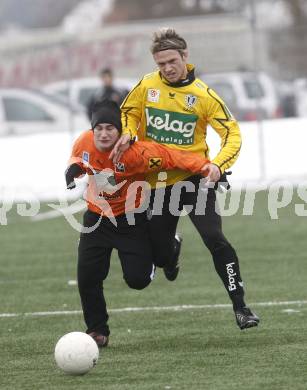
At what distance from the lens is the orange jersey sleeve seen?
26.5ft

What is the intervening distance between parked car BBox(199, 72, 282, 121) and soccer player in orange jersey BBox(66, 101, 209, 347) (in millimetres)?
14113

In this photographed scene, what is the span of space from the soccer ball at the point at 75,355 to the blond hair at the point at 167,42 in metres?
2.16

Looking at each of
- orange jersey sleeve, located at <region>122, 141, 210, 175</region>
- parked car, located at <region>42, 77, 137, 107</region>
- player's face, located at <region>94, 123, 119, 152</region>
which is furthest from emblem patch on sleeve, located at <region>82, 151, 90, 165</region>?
parked car, located at <region>42, 77, 137, 107</region>

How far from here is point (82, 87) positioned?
25328 mm

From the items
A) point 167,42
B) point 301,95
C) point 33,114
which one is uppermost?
point 167,42

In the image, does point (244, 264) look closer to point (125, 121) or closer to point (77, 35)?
point (125, 121)

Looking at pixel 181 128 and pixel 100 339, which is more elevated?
pixel 181 128

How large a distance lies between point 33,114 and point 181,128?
15.8m

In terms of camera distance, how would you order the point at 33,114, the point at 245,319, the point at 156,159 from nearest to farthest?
1. the point at 245,319
2. the point at 156,159
3. the point at 33,114

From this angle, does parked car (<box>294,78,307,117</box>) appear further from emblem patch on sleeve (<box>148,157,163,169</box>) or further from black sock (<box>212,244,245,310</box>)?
emblem patch on sleeve (<box>148,157,163,169</box>)

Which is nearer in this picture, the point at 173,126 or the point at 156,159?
the point at 156,159

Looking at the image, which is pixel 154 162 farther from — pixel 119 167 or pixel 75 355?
pixel 75 355

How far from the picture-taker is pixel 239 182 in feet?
70.8

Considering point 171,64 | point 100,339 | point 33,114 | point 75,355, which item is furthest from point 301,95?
point 75,355
